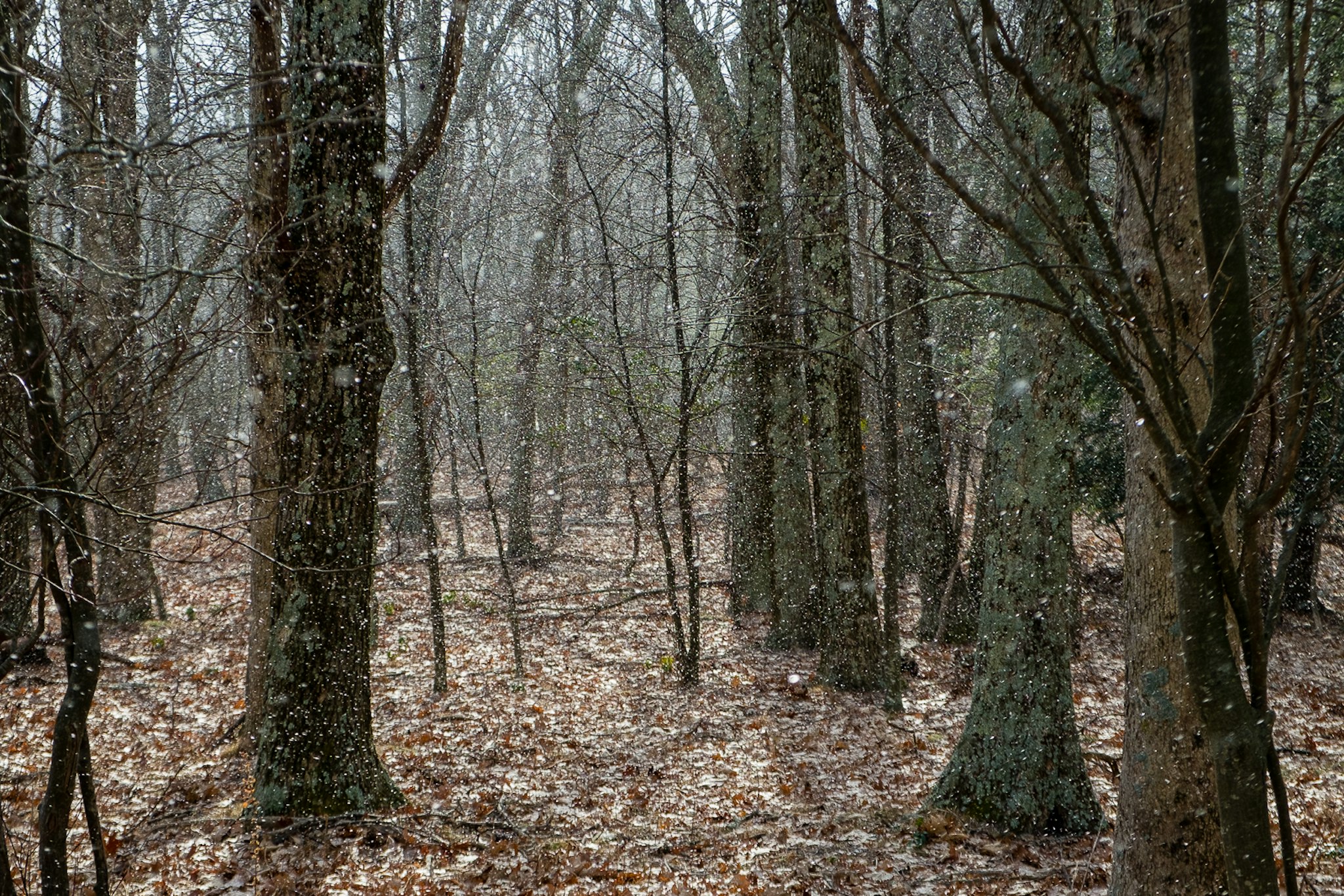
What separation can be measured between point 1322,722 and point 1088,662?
2.61 m

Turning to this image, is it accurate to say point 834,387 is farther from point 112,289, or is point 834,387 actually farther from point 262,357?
point 112,289

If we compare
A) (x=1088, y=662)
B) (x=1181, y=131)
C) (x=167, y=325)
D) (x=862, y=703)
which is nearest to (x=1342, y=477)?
(x=1088, y=662)

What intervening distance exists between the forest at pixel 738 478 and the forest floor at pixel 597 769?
49 millimetres

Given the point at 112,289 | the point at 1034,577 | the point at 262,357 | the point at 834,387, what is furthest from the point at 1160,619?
the point at 112,289

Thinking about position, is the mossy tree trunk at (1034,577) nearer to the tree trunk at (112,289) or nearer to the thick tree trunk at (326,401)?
the thick tree trunk at (326,401)

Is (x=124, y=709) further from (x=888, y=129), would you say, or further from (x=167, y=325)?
(x=888, y=129)

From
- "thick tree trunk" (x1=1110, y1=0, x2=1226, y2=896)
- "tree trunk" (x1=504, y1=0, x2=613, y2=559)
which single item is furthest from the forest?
"tree trunk" (x1=504, y1=0, x2=613, y2=559)

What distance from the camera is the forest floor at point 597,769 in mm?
4730

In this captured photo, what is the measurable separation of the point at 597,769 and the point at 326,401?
364 centimetres

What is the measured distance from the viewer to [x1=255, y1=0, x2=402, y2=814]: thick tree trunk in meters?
4.98

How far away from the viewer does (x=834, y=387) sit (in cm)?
836

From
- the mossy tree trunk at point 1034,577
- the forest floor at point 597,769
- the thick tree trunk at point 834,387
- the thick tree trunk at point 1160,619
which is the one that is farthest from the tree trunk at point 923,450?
the thick tree trunk at point 1160,619

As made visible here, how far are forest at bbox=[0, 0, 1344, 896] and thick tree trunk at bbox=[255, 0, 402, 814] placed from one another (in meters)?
0.03

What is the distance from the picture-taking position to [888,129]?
9.27 meters
